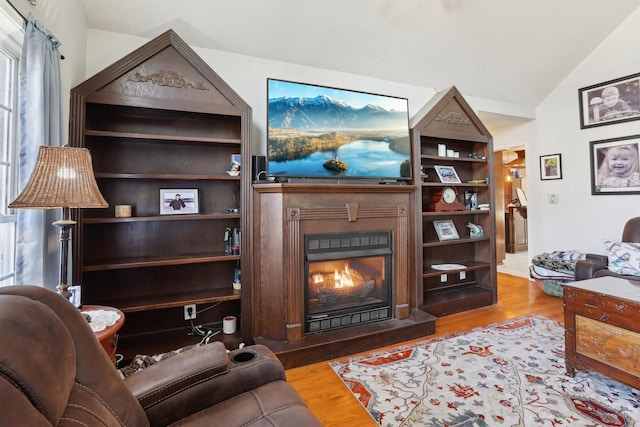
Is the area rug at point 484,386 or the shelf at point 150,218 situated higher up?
the shelf at point 150,218

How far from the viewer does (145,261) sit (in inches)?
86.7

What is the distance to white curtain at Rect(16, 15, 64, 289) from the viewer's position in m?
1.42

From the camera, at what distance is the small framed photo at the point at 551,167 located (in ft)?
14.0

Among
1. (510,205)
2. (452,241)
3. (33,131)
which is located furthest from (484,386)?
(510,205)

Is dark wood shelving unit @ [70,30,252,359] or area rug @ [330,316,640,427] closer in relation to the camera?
area rug @ [330,316,640,427]

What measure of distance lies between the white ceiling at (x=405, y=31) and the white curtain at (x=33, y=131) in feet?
3.44

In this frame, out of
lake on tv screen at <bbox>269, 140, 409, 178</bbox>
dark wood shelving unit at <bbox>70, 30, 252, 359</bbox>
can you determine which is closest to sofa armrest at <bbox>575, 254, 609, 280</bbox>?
lake on tv screen at <bbox>269, 140, 409, 178</bbox>

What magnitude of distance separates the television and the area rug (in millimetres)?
1622

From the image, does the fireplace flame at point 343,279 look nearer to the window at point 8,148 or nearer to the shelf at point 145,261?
the shelf at point 145,261

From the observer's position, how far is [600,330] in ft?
6.03

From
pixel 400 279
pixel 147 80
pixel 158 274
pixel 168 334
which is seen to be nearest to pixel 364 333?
pixel 400 279

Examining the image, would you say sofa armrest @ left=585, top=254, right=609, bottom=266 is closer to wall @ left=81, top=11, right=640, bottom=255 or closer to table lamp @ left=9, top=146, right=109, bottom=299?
wall @ left=81, top=11, right=640, bottom=255

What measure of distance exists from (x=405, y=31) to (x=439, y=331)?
2989 mm

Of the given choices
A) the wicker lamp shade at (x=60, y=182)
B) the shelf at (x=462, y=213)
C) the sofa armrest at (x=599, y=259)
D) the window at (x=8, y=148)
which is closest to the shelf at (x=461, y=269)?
the shelf at (x=462, y=213)
